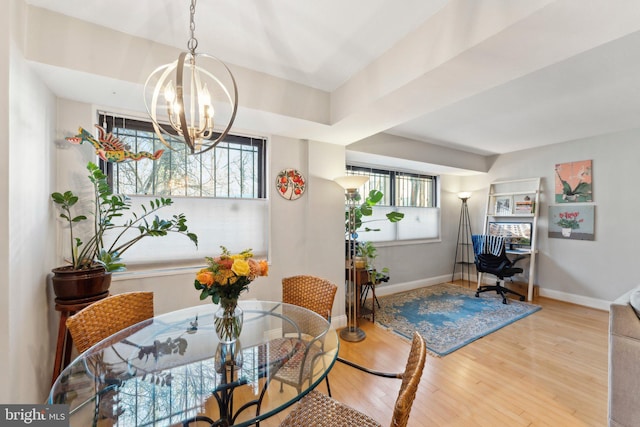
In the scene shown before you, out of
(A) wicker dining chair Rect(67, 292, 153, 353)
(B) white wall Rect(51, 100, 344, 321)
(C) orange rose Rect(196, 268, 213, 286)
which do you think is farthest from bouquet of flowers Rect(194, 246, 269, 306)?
(B) white wall Rect(51, 100, 344, 321)

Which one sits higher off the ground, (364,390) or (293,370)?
(293,370)

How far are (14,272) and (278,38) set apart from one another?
2001 mm

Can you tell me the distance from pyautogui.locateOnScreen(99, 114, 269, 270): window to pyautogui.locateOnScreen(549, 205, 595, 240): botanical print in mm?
4542

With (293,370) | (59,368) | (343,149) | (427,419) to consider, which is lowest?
(427,419)

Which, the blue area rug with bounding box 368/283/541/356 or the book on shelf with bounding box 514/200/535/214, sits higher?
the book on shelf with bounding box 514/200/535/214

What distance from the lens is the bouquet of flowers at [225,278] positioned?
4.16ft

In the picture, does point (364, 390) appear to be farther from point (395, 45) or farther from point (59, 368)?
point (395, 45)

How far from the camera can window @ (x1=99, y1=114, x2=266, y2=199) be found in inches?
86.2

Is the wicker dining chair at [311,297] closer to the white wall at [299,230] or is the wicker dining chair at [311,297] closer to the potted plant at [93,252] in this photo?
the white wall at [299,230]

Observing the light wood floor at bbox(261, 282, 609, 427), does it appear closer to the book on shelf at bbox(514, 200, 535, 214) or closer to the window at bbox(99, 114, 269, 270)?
the window at bbox(99, 114, 269, 270)

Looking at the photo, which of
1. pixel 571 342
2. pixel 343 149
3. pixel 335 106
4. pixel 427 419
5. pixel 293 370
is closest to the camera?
pixel 293 370

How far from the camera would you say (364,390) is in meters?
1.95

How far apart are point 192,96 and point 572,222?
5.27 m

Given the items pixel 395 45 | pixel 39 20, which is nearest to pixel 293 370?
pixel 395 45
